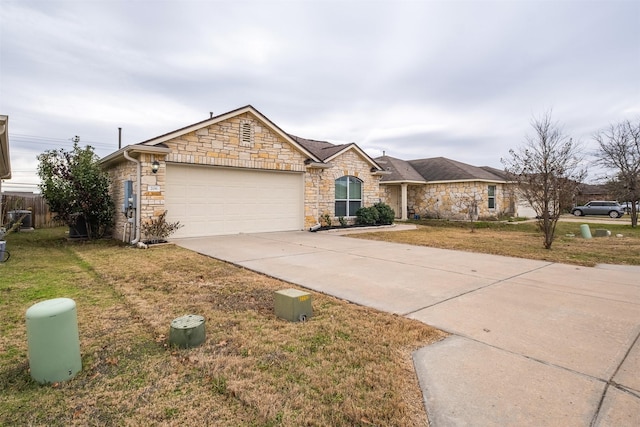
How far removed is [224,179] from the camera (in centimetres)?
1202

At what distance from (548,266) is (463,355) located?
5.53 m

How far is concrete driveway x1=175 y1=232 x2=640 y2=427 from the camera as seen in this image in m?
2.32

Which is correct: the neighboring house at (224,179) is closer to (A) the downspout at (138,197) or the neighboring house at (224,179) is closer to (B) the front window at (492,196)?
(A) the downspout at (138,197)

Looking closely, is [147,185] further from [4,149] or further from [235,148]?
[4,149]

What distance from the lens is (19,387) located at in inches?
99.3

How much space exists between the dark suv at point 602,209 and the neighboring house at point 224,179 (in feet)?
84.4

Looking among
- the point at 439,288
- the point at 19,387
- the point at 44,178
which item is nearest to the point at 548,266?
the point at 439,288

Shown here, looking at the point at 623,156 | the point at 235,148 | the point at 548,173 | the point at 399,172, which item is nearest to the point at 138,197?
the point at 235,148

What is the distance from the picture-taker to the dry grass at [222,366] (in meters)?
2.21

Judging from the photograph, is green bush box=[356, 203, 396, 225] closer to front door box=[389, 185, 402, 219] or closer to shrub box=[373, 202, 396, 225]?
shrub box=[373, 202, 396, 225]

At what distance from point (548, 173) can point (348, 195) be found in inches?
323

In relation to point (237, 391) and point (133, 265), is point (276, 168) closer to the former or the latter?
point (133, 265)

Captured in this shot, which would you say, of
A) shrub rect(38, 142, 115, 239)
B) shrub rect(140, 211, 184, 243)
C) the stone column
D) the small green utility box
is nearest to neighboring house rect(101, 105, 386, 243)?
shrub rect(140, 211, 184, 243)

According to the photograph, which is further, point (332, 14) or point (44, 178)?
point (44, 178)
